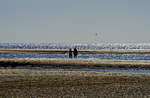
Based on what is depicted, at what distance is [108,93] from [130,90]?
2.14 m

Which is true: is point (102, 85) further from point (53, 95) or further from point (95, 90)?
point (53, 95)

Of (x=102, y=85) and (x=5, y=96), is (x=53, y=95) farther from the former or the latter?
(x=102, y=85)

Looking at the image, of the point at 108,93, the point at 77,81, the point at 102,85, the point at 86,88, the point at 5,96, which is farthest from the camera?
the point at 77,81

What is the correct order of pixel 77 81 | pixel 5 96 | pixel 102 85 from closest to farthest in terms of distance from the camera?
pixel 5 96, pixel 102 85, pixel 77 81

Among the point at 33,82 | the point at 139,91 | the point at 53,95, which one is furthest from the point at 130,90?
the point at 33,82

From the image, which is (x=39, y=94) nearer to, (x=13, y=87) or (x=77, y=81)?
(x=13, y=87)

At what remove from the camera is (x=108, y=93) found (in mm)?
20812

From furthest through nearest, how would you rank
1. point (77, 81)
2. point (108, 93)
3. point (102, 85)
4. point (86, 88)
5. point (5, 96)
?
point (77, 81) → point (102, 85) → point (86, 88) → point (108, 93) → point (5, 96)

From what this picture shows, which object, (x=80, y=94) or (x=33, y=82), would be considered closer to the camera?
(x=80, y=94)

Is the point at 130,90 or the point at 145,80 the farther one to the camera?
the point at 145,80

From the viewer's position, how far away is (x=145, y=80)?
27.5 m

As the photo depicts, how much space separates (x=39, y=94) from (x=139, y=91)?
285 inches

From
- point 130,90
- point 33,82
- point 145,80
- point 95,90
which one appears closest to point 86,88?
point 95,90

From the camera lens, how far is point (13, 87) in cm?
2262
